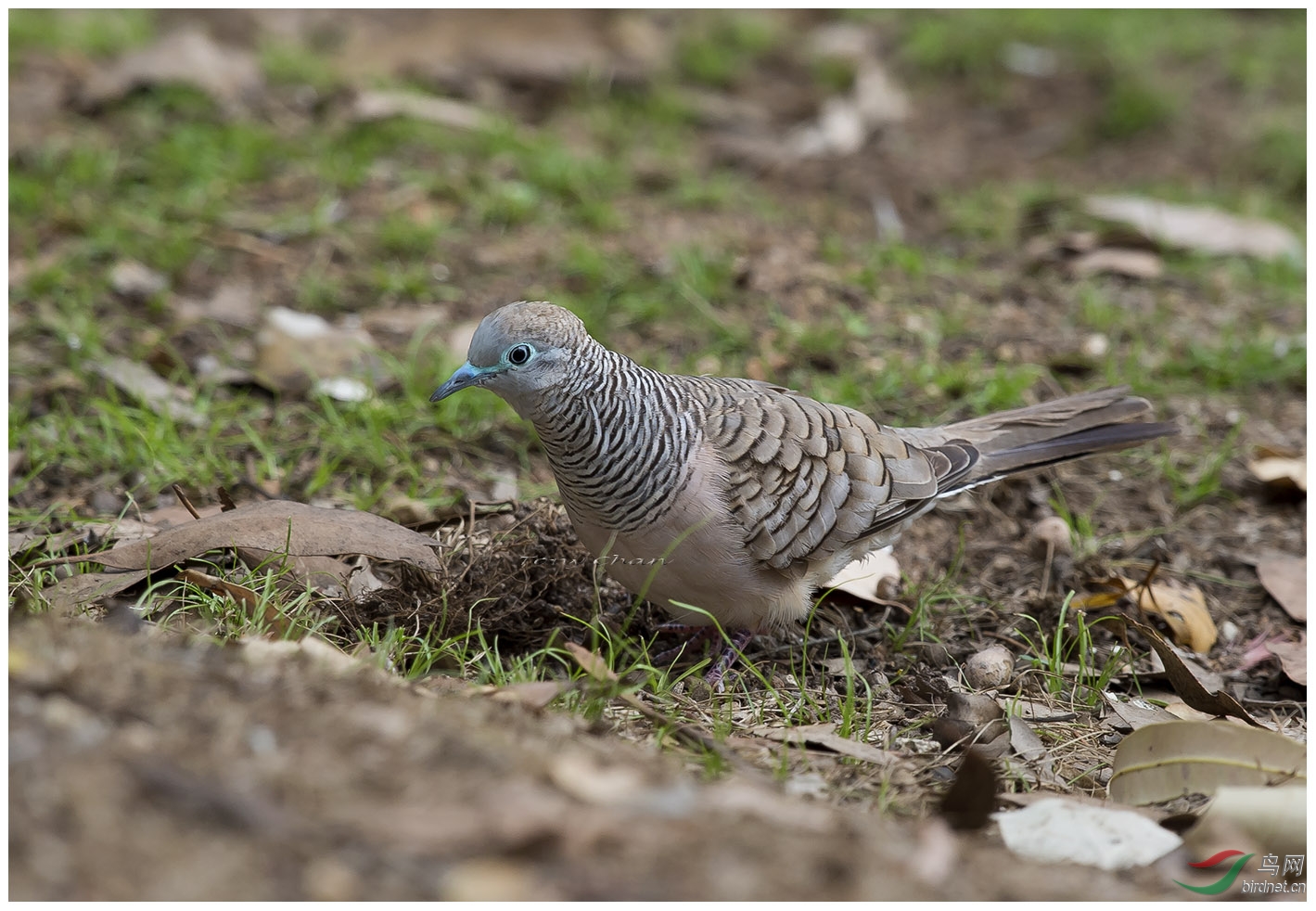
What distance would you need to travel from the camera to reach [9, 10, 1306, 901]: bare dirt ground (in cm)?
178

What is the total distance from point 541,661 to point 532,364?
805 mm

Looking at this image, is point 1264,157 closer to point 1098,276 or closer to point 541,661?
point 1098,276

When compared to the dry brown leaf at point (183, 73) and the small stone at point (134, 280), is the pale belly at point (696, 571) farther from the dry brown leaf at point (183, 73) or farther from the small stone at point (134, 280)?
the dry brown leaf at point (183, 73)

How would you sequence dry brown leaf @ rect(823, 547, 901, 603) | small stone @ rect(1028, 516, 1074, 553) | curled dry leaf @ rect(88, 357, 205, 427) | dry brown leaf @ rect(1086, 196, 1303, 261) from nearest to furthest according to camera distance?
dry brown leaf @ rect(823, 547, 901, 603), small stone @ rect(1028, 516, 1074, 553), curled dry leaf @ rect(88, 357, 205, 427), dry brown leaf @ rect(1086, 196, 1303, 261)

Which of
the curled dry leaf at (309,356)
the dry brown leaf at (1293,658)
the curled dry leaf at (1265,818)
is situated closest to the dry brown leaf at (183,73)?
the curled dry leaf at (309,356)

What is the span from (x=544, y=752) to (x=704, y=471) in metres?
1.33

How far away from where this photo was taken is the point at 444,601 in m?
3.29

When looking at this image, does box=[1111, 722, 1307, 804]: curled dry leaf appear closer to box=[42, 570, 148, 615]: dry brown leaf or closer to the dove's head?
the dove's head

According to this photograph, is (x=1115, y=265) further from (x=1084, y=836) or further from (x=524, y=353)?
(x=1084, y=836)

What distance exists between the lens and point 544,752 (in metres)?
2.14

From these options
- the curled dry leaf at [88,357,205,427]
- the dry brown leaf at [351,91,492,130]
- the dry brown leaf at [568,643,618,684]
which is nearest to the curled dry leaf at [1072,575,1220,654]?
the dry brown leaf at [568,643,618,684]

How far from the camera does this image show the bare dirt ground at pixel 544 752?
70.2 inches

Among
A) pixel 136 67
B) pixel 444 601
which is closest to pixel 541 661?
pixel 444 601

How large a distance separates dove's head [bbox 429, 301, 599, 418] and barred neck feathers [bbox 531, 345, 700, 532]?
1.4 inches
